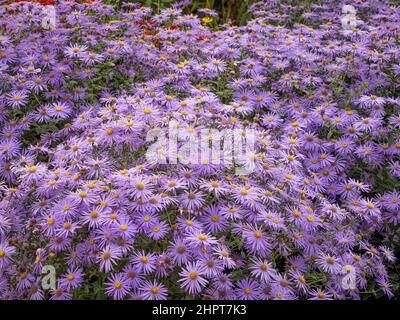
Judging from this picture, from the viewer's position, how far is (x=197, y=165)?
7.48 feet

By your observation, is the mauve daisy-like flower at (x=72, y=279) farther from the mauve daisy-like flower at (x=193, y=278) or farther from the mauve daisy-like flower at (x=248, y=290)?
the mauve daisy-like flower at (x=248, y=290)

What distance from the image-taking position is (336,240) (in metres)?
2.46

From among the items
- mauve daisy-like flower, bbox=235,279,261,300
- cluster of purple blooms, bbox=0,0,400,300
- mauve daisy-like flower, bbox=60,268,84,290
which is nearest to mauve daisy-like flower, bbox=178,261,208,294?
cluster of purple blooms, bbox=0,0,400,300

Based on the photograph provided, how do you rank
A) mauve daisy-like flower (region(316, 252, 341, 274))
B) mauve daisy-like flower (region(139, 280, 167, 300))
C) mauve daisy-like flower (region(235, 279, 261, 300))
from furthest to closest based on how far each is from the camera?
mauve daisy-like flower (region(316, 252, 341, 274))
mauve daisy-like flower (region(235, 279, 261, 300))
mauve daisy-like flower (region(139, 280, 167, 300))

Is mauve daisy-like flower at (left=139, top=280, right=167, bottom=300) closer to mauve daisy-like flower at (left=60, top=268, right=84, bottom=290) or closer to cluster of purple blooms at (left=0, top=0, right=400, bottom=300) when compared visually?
cluster of purple blooms at (left=0, top=0, right=400, bottom=300)

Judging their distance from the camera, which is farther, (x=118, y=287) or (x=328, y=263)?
(x=328, y=263)

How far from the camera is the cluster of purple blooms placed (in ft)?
6.73

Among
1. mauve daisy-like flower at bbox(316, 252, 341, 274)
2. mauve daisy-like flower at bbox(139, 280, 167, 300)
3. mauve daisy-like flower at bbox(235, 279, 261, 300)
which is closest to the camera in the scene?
mauve daisy-like flower at bbox(139, 280, 167, 300)

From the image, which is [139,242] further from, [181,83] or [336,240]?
[181,83]

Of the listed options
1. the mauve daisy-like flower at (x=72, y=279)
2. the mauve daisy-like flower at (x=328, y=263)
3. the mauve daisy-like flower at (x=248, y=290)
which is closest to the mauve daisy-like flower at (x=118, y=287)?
the mauve daisy-like flower at (x=72, y=279)

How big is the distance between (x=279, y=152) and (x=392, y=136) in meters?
0.97

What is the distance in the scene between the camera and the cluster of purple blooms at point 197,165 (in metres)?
2.05

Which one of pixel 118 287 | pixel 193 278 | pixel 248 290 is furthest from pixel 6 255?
pixel 248 290

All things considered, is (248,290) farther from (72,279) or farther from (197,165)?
(72,279)
